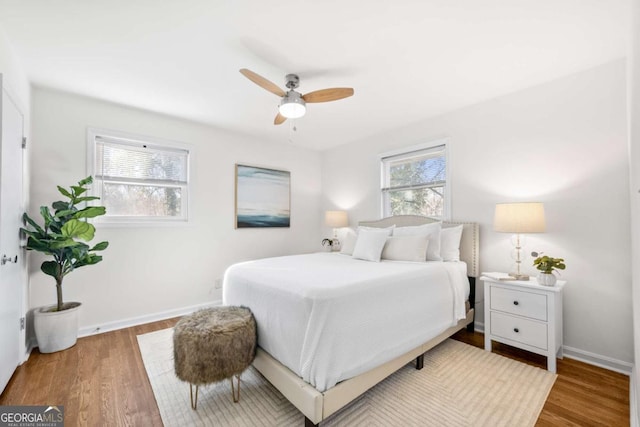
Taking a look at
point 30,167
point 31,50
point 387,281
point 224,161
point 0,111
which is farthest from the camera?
point 224,161

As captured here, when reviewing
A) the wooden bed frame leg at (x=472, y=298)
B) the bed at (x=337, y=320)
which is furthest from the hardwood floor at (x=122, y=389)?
the bed at (x=337, y=320)

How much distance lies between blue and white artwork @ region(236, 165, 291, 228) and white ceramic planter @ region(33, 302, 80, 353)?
2067mm

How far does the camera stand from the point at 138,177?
331 cm

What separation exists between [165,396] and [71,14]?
2668 mm

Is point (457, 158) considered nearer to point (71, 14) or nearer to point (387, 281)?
point (387, 281)

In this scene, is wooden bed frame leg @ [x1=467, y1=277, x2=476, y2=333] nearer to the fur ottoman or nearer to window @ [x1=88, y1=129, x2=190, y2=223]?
the fur ottoman

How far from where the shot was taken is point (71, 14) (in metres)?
1.75

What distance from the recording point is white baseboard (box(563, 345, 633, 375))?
6.94ft

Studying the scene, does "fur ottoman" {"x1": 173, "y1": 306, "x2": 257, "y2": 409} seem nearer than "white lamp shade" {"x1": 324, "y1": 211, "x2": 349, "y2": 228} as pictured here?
Yes

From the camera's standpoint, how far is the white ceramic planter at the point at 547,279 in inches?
87.4

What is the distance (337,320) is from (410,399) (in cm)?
86

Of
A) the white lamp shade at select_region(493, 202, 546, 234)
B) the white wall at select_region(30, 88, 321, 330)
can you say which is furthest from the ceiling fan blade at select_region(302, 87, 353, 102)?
the white wall at select_region(30, 88, 321, 330)

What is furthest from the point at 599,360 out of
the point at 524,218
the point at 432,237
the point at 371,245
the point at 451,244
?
the point at 371,245

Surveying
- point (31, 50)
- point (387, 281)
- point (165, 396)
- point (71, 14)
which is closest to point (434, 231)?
point (387, 281)
